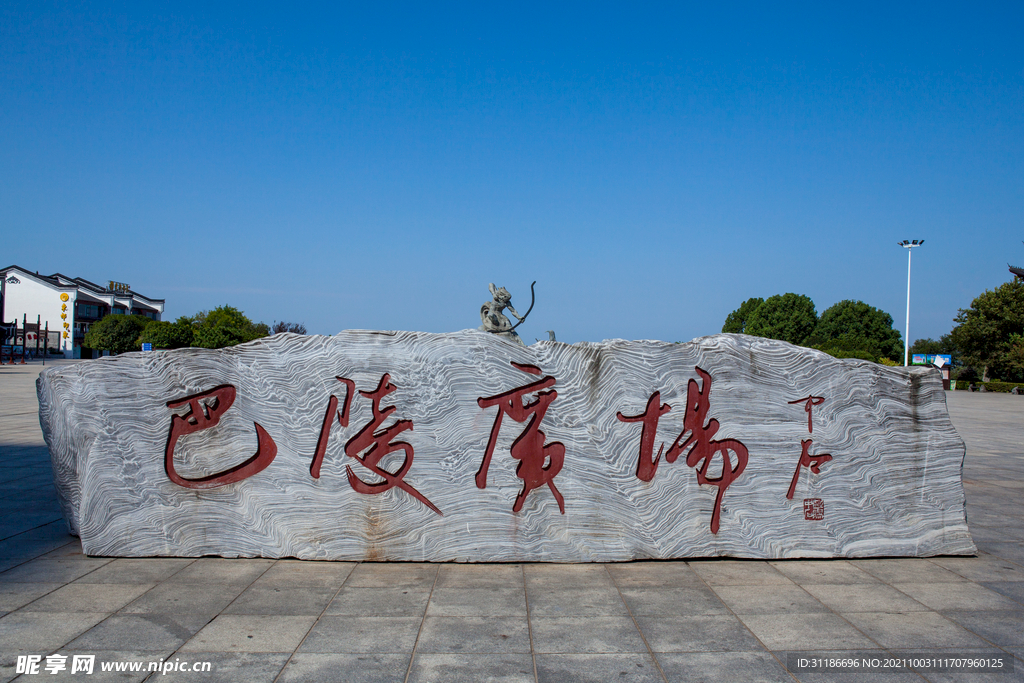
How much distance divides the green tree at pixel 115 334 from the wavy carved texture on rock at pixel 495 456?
43.8 m

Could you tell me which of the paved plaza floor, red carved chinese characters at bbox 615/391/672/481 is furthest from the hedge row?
red carved chinese characters at bbox 615/391/672/481

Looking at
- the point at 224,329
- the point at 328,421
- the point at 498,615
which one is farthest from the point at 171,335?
the point at 498,615

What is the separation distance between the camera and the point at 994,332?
34219mm

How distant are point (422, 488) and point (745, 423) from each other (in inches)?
103

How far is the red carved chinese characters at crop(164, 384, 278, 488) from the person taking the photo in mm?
5027

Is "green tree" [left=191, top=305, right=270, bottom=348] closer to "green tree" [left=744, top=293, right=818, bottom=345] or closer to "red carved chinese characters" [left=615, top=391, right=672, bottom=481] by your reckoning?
"red carved chinese characters" [left=615, top=391, right=672, bottom=481]

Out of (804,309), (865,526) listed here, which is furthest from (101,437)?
(804,309)

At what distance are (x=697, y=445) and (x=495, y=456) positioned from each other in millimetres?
1607

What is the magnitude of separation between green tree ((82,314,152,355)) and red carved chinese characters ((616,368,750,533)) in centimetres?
4592

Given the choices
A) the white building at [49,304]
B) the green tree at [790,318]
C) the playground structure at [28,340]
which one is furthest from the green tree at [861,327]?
the white building at [49,304]

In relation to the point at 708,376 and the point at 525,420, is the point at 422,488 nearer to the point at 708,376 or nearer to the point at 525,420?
the point at 525,420

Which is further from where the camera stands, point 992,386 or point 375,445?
point 992,386

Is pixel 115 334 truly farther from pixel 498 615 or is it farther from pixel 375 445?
pixel 498 615

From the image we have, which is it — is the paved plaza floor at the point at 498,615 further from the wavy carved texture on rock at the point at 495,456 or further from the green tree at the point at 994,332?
the green tree at the point at 994,332
